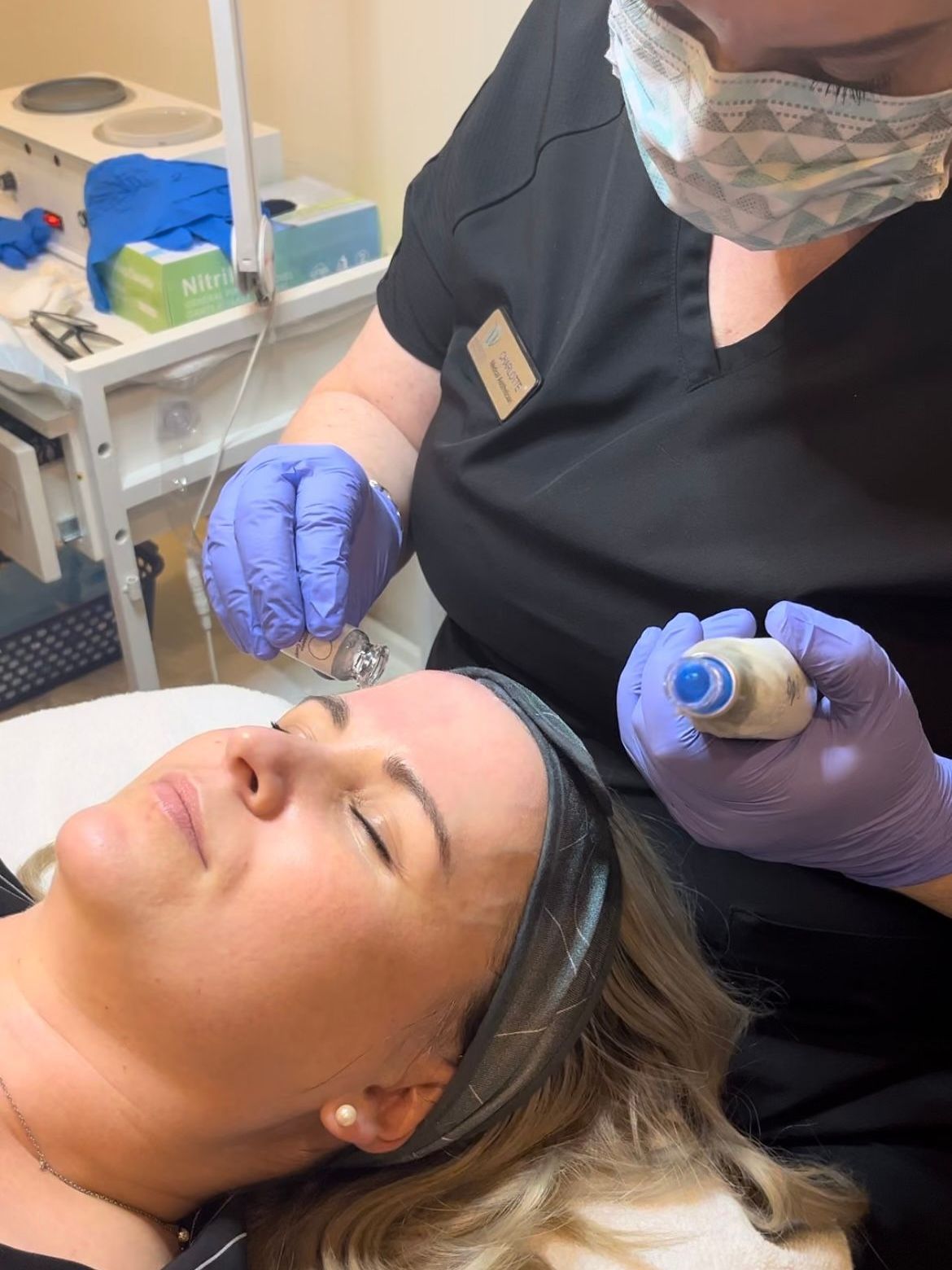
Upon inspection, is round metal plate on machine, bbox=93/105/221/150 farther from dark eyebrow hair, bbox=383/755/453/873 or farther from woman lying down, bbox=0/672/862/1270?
dark eyebrow hair, bbox=383/755/453/873

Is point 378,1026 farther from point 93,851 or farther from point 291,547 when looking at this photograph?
point 291,547

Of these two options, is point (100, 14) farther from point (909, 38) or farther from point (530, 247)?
point (909, 38)

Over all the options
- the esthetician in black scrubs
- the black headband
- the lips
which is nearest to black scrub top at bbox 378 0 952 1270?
the esthetician in black scrubs

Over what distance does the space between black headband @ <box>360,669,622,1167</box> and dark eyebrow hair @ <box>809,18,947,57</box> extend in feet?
1.84

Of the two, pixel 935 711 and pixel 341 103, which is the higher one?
pixel 341 103

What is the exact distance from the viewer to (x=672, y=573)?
971mm

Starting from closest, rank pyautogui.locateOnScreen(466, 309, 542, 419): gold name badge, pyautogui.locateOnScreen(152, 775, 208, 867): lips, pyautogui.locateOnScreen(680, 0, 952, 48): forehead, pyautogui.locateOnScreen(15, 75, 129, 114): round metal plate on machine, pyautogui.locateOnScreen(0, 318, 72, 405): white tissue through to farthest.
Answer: pyautogui.locateOnScreen(680, 0, 952, 48): forehead, pyautogui.locateOnScreen(152, 775, 208, 867): lips, pyautogui.locateOnScreen(466, 309, 542, 419): gold name badge, pyautogui.locateOnScreen(0, 318, 72, 405): white tissue, pyautogui.locateOnScreen(15, 75, 129, 114): round metal plate on machine

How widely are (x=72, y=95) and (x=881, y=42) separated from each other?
163 cm

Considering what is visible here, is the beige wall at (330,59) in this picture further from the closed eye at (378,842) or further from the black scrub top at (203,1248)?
the black scrub top at (203,1248)

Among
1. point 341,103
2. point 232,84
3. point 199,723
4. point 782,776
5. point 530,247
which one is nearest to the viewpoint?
point 782,776

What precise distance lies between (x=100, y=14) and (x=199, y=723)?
5.18ft

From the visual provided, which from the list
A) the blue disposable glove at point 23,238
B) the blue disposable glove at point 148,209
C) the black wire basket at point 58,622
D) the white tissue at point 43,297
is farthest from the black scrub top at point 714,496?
the black wire basket at point 58,622

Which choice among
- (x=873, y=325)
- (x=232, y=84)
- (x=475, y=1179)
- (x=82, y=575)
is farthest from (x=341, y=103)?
(x=475, y=1179)

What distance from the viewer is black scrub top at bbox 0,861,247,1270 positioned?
0.78 m
